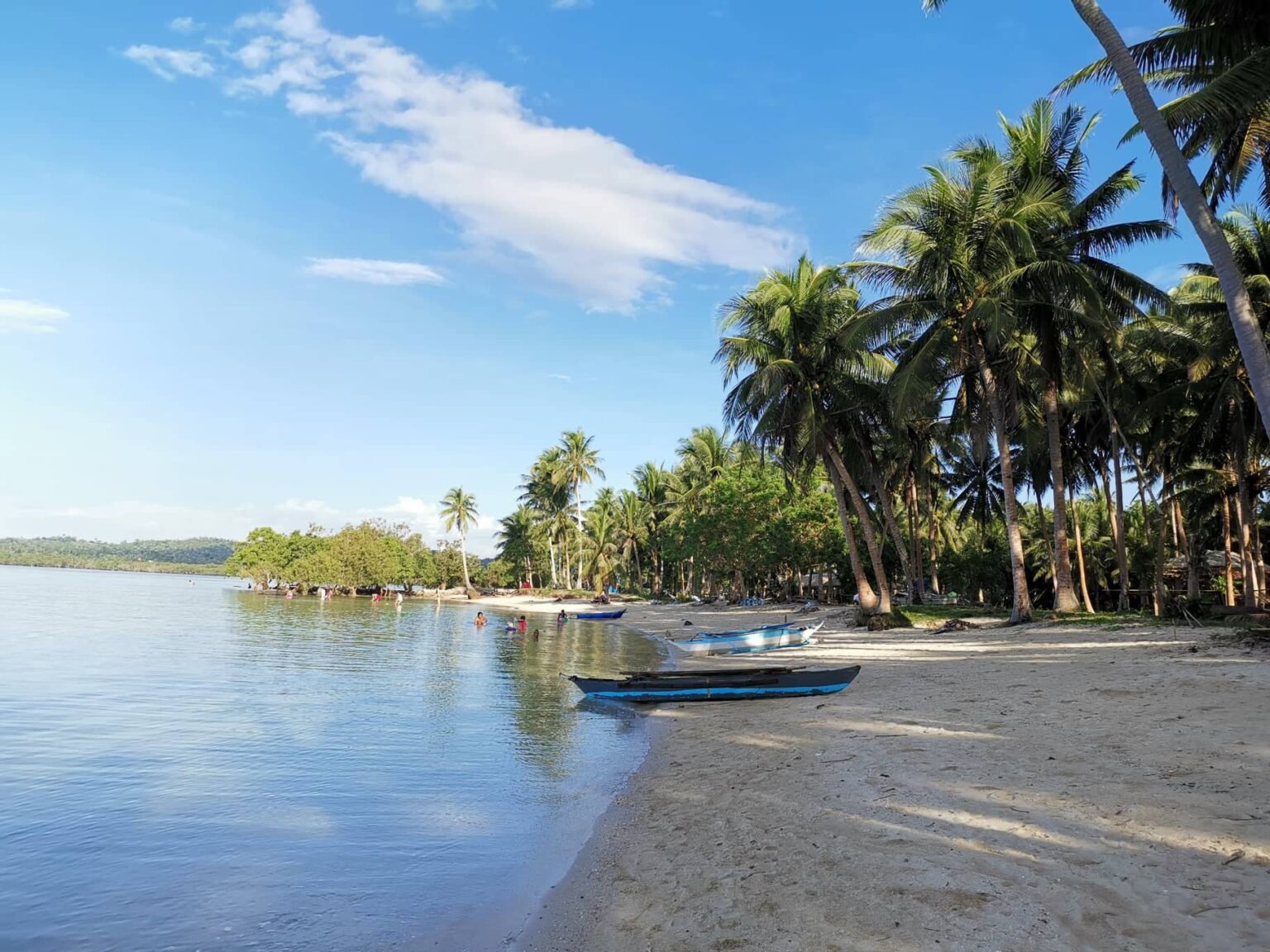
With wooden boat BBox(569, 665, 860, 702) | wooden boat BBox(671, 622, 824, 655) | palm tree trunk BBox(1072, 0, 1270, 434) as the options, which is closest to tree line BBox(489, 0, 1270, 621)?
palm tree trunk BBox(1072, 0, 1270, 434)

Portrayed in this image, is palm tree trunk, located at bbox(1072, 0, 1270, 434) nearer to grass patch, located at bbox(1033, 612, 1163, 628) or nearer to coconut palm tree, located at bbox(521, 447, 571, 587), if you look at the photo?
grass patch, located at bbox(1033, 612, 1163, 628)

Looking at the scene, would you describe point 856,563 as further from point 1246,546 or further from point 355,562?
point 355,562

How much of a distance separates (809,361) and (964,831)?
25896mm

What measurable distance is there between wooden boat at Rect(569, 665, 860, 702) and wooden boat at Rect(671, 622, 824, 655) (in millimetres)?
11173

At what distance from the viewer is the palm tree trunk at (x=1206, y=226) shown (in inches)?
377

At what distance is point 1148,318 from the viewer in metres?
26.0

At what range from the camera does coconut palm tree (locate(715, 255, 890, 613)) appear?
98.4 ft

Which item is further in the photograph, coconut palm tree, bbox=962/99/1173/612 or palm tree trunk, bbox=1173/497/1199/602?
palm tree trunk, bbox=1173/497/1199/602

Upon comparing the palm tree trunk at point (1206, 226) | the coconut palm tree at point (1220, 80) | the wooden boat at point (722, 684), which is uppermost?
the coconut palm tree at point (1220, 80)

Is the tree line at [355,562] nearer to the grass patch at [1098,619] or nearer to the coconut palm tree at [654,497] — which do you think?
the coconut palm tree at [654,497]

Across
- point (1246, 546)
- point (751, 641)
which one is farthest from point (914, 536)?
point (1246, 546)

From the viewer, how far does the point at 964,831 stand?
6527mm

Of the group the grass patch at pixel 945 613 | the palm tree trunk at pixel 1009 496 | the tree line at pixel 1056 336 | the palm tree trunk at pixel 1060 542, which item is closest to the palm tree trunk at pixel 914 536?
the tree line at pixel 1056 336

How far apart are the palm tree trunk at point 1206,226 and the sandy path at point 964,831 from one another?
444cm
